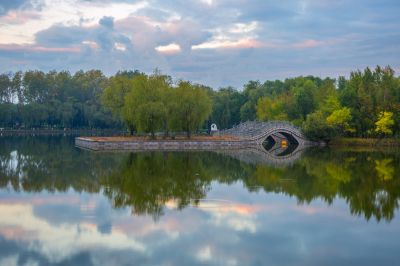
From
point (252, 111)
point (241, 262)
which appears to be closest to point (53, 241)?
point (241, 262)

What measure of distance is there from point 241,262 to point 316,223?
5.45m

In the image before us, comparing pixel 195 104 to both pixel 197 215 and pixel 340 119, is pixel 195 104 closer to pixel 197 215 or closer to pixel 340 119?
pixel 340 119

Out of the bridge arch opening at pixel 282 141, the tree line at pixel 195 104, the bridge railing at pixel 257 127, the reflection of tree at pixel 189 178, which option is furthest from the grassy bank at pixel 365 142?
the reflection of tree at pixel 189 178

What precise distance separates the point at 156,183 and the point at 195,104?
2806 centimetres

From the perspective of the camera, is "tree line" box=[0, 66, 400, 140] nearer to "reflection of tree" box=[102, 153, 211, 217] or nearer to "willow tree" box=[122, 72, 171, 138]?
"willow tree" box=[122, 72, 171, 138]

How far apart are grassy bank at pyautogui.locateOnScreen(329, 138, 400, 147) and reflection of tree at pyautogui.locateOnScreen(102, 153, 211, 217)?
90.5ft

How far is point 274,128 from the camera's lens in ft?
196

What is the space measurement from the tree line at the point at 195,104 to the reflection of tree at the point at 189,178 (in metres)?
11.9

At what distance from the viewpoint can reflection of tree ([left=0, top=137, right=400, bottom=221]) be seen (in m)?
22.6

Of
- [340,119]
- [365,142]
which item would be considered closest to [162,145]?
[340,119]

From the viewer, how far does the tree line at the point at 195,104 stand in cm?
5366

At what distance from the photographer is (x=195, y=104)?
5416 centimetres

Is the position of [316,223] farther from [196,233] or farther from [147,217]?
[147,217]

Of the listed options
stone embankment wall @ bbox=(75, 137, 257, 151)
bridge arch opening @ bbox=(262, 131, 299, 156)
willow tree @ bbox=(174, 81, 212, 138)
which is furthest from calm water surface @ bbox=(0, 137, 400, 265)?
bridge arch opening @ bbox=(262, 131, 299, 156)
